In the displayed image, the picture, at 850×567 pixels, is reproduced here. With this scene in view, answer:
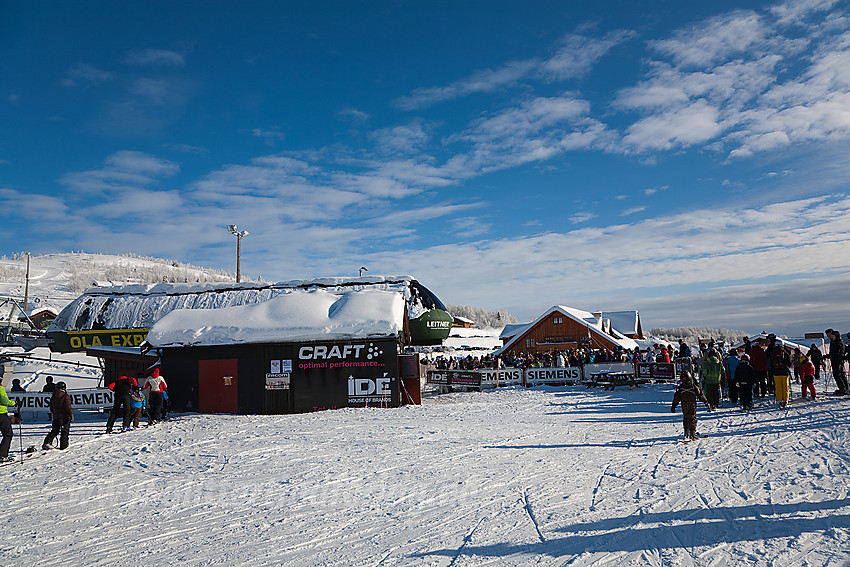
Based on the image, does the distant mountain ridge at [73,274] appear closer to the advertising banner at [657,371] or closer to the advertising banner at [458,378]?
the advertising banner at [458,378]

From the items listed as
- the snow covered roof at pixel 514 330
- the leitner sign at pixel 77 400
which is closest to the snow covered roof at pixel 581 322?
the snow covered roof at pixel 514 330

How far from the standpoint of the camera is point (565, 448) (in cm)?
1026

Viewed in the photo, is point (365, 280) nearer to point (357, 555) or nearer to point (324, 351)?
point (324, 351)

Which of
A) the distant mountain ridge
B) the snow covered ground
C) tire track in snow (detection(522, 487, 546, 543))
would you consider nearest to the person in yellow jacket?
the snow covered ground

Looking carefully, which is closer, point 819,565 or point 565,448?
point 819,565

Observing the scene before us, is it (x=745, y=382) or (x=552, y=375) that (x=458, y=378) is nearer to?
(x=552, y=375)

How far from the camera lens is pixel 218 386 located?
1916 centimetres

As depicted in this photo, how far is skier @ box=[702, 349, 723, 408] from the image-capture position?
13734 mm

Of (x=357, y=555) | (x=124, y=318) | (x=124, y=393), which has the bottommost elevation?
(x=357, y=555)

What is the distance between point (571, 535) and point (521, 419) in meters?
8.97

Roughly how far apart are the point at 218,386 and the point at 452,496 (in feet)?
46.0

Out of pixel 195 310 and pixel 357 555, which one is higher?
pixel 195 310

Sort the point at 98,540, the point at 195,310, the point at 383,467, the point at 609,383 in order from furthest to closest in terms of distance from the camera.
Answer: the point at 609,383
the point at 195,310
the point at 383,467
the point at 98,540

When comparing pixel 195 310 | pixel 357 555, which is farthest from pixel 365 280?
pixel 357 555
